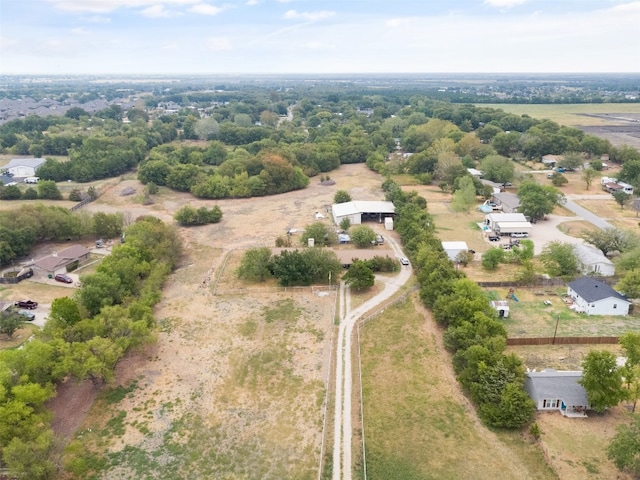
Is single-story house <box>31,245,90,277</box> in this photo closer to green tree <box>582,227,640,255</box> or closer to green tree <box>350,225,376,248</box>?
green tree <box>350,225,376,248</box>

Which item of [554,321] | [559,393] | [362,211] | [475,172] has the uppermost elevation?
[475,172]

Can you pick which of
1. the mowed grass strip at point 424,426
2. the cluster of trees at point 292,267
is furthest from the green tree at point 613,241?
the cluster of trees at point 292,267

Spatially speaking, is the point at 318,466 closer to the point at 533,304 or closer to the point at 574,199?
the point at 533,304

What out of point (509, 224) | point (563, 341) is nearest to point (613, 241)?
point (509, 224)

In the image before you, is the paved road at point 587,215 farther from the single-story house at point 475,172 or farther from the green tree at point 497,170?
the single-story house at point 475,172

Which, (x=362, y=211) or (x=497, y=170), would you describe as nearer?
(x=362, y=211)

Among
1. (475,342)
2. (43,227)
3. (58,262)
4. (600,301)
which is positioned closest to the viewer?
(475,342)

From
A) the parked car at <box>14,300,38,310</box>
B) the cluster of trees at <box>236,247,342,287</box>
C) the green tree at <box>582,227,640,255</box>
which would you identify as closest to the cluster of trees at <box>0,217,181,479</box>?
the parked car at <box>14,300,38,310</box>

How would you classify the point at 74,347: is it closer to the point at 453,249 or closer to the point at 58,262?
the point at 58,262
